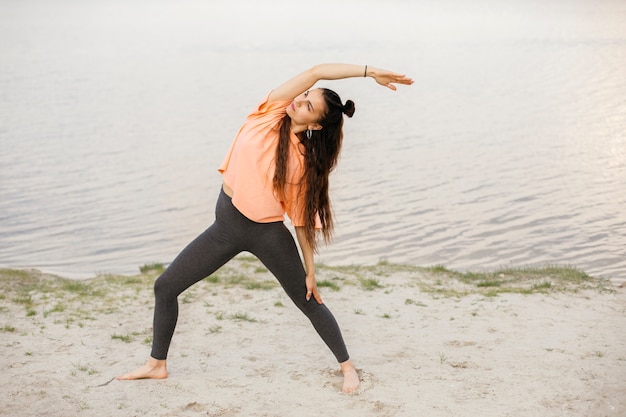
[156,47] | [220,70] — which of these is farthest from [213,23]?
[220,70]

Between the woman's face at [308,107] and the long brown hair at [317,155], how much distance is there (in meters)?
0.03

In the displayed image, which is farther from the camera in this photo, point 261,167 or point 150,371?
point 150,371

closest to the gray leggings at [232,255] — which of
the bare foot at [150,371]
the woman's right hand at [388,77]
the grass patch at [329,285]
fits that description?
the bare foot at [150,371]

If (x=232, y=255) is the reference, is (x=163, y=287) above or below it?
below

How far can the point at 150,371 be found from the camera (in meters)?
5.31

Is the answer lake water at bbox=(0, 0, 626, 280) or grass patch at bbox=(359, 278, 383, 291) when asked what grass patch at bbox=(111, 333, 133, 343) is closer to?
grass patch at bbox=(359, 278, 383, 291)

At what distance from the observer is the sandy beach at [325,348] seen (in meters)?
4.96

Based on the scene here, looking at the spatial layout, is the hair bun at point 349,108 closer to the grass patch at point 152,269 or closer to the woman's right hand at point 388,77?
the woman's right hand at point 388,77

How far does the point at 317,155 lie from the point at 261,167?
14.2 inches

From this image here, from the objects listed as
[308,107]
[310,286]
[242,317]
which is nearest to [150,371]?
[310,286]

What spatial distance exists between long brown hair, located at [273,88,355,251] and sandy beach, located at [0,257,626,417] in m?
1.27

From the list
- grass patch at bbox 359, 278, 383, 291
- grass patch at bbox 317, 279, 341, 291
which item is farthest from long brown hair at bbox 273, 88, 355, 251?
grass patch at bbox 359, 278, 383, 291

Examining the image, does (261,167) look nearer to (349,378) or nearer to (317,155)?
(317,155)

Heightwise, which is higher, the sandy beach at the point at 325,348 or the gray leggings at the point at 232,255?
the gray leggings at the point at 232,255
